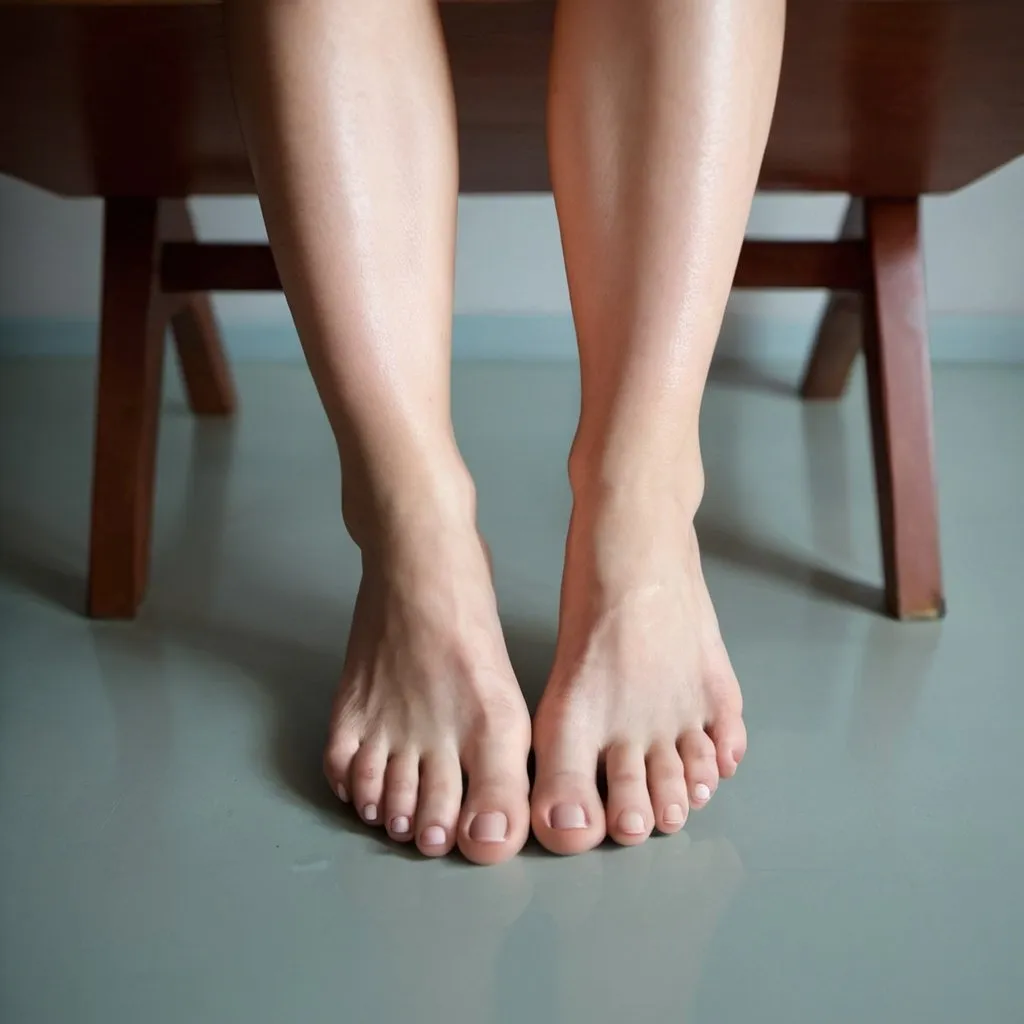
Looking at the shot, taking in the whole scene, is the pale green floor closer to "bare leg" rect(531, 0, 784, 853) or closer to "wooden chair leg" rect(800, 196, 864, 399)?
"bare leg" rect(531, 0, 784, 853)

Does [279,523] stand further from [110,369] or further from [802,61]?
[802,61]

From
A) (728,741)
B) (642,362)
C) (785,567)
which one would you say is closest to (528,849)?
(728,741)

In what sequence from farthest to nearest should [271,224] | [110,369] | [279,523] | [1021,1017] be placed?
[279,523] < [110,369] < [271,224] < [1021,1017]

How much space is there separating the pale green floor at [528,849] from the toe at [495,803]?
0.02m

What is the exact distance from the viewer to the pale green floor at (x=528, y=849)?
1.68 ft

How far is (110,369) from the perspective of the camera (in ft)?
2.95

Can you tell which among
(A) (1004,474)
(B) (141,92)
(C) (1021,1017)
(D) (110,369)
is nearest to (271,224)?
(B) (141,92)

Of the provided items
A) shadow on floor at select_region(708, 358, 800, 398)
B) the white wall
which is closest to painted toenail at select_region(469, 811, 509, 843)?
Result: shadow on floor at select_region(708, 358, 800, 398)

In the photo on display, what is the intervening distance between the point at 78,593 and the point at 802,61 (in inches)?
29.4

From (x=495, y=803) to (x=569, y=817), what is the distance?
4cm

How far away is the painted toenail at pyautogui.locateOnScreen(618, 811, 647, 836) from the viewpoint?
0.58 metres

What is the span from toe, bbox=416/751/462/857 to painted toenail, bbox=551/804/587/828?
0.06m

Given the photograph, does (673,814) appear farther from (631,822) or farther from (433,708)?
(433,708)

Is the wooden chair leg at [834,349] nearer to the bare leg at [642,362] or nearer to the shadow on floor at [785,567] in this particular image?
the shadow on floor at [785,567]
